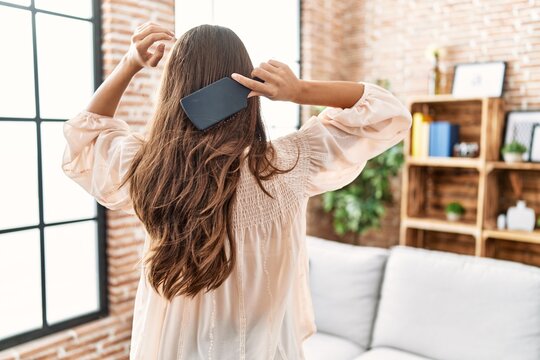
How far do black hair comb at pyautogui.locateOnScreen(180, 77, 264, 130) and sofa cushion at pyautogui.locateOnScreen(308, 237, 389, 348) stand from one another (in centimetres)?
187

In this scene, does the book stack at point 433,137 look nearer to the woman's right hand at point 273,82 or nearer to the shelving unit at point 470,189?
the shelving unit at point 470,189

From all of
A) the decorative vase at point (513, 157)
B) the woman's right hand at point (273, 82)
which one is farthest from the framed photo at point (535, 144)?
the woman's right hand at point (273, 82)

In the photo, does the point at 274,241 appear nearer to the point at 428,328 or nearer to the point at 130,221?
the point at 428,328

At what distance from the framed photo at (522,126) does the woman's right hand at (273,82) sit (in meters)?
3.09

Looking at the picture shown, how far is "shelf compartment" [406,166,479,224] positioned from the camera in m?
3.96

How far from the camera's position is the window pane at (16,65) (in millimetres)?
2279

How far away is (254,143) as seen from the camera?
103 cm

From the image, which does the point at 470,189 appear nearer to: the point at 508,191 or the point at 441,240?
the point at 508,191

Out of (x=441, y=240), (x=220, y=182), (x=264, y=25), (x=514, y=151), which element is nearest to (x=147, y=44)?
(x=220, y=182)

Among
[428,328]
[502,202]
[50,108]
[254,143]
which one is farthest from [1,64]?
[502,202]

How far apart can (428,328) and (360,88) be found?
1.61m

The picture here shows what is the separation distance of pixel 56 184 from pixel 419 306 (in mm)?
1930

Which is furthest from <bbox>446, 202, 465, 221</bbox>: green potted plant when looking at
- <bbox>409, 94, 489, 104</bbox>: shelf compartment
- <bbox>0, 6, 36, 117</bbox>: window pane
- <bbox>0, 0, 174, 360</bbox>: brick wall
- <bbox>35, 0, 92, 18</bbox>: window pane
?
<bbox>0, 6, 36, 117</bbox>: window pane

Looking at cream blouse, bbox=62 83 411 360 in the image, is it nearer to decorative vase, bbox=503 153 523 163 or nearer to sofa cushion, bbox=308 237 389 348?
sofa cushion, bbox=308 237 389 348
